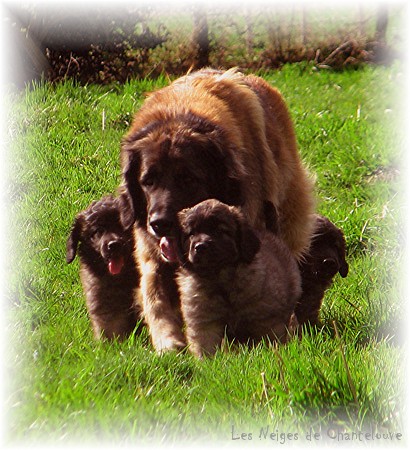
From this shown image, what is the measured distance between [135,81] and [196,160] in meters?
4.80

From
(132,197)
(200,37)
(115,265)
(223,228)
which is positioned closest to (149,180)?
(132,197)

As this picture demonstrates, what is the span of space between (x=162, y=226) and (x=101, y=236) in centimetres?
101

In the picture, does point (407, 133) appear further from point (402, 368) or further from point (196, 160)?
point (402, 368)

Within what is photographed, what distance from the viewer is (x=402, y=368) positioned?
12.4ft

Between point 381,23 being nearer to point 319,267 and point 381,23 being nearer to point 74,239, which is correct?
point 319,267

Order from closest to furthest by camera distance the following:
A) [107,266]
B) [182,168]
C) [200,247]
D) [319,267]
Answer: [200,247]
[182,168]
[107,266]
[319,267]

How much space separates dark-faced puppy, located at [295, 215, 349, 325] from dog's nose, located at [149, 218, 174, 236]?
1.26m

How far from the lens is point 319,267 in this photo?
598 cm

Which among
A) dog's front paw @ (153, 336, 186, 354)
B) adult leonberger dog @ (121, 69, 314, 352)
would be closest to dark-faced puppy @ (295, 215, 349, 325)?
adult leonberger dog @ (121, 69, 314, 352)

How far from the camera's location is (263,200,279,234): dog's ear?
5.46 metres

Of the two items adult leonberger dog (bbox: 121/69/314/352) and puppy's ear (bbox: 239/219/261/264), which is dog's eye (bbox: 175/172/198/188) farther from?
puppy's ear (bbox: 239/219/261/264)

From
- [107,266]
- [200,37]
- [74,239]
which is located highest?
[74,239]

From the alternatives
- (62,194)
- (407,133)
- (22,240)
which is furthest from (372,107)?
(22,240)

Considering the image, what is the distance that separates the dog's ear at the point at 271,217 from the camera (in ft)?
17.9
